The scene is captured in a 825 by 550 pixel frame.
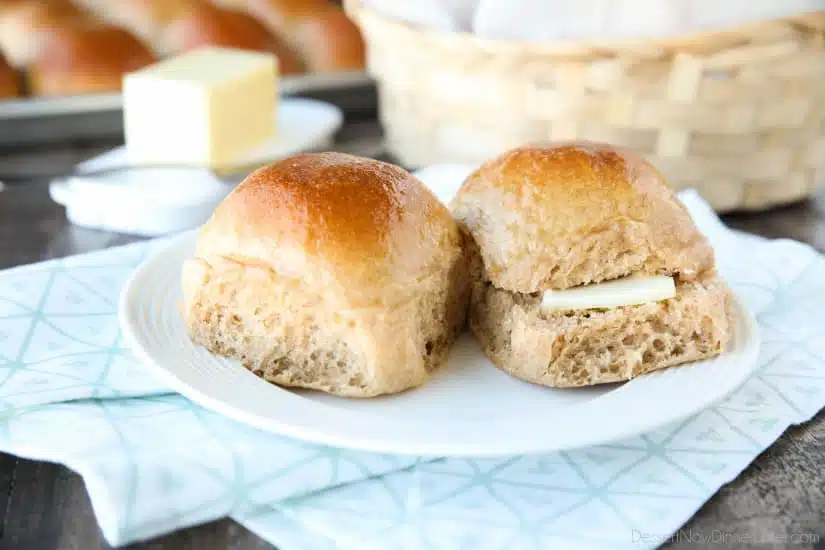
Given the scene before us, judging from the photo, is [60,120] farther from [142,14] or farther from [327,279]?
[327,279]

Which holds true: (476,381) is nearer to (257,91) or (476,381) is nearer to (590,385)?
(590,385)

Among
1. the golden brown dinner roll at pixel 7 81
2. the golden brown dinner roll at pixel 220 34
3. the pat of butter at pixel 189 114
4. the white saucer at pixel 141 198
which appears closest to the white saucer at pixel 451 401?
the white saucer at pixel 141 198

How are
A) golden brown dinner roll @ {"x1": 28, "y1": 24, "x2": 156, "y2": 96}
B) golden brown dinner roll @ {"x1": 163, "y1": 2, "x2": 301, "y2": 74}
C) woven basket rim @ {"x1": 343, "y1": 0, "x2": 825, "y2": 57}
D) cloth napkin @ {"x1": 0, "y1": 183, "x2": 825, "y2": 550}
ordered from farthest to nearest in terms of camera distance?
golden brown dinner roll @ {"x1": 163, "y1": 2, "x2": 301, "y2": 74}
golden brown dinner roll @ {"x1": 28, "y1": 24, "x2": 156, "y2": 96}
woven basket rim @ {"x1": 343, "y1": 0, "x2": 825, "y2": 57}
cloth napkin @ {"x1": 0, "y1": 183, "x2": 825, "y2": 550}

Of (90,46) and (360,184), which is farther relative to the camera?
(90,46)

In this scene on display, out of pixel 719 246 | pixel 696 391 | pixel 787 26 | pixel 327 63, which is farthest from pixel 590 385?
pixel 327 63

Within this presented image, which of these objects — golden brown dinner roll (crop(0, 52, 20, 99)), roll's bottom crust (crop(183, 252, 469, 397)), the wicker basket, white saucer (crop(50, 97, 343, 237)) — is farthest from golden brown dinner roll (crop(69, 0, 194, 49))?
roll's bottom crust (crop(183, 252, 469, 397))

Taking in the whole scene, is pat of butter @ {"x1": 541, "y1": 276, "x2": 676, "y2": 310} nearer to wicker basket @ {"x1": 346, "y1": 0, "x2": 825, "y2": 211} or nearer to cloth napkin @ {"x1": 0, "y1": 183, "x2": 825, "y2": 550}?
cloth napkin @ {"x1": 0, "y1": 183, "x2": 825, "y2": 550}
